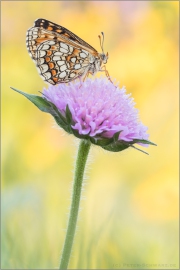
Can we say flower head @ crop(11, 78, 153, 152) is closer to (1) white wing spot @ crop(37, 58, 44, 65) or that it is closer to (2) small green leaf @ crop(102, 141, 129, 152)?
(2) small green leaf @ crop(102, 141, 129, 152)

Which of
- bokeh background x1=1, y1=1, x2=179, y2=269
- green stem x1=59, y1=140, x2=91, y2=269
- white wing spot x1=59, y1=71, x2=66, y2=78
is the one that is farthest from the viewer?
bokeh background x1=1, y1=1, x2=179, y2=269

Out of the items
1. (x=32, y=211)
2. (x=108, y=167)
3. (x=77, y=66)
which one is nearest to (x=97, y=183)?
(x=108, y=167)

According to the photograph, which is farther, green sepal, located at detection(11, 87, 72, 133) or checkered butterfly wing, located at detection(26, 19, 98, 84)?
checkered butterfly wing, located at detection(26, 19, 98, 84)

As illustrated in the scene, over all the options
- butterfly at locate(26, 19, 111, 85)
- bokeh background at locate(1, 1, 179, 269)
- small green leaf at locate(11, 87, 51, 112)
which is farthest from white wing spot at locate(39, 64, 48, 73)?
bokeh background at locate(1, 1, 179, 269)

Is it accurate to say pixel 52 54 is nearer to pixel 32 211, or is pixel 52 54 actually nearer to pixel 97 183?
pixel 32 211

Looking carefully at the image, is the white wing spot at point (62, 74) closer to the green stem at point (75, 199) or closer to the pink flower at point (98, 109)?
the pink flower at point (98, 109)

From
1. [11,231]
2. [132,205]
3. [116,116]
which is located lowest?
[132,205]

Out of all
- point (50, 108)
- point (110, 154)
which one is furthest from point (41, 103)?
point (110, 154)
